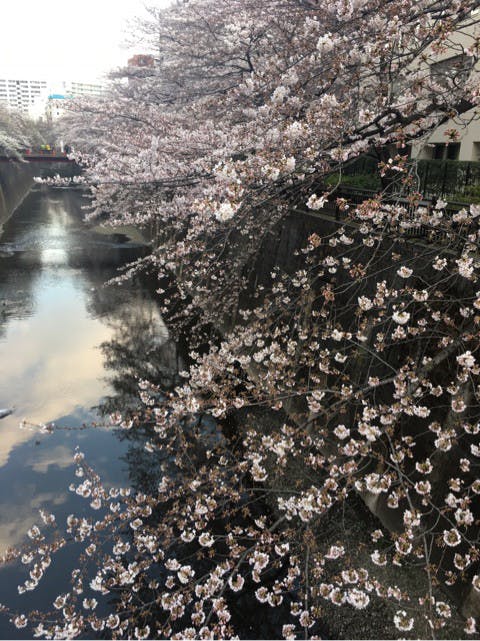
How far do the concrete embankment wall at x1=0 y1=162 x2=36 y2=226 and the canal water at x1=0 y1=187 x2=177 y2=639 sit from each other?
11.6m

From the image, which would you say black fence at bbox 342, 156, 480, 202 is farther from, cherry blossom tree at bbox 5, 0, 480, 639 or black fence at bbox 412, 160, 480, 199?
cherry blossom tree at bbox 5, 0, 480, 639

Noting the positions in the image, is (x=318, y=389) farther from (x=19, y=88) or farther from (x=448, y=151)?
(x=19, y=88)

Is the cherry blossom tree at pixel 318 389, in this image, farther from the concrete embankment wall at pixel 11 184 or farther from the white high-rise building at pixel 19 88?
the white high-rise building at pixel 19 88

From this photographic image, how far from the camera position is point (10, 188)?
133ft

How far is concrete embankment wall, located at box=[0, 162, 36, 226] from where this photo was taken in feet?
116

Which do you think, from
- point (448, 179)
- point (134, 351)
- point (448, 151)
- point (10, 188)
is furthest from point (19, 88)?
point (448, 179)

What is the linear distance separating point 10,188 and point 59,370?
35344mm

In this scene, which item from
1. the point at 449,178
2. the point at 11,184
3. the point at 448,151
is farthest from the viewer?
the point at 11,184

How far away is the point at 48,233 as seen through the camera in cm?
3114

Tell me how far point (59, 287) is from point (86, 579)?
50.7 ft

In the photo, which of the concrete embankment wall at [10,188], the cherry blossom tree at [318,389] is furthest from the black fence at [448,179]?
the concrete embankment wall at [10,188]

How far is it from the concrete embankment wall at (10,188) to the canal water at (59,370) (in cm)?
1156

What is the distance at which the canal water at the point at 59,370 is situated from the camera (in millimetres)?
7914

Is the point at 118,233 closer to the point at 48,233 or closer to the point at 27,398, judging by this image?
the point at 48,233
